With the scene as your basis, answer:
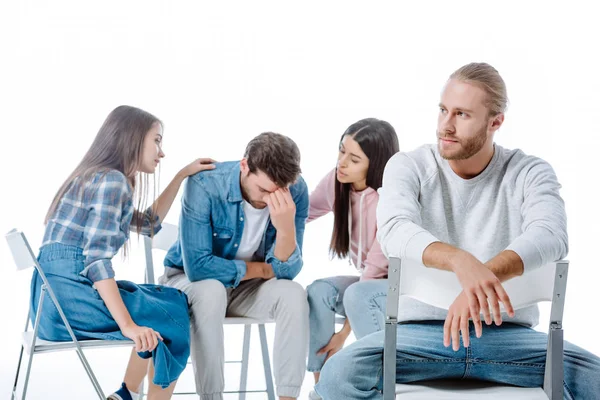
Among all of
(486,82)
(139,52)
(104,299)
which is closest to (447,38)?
(139,52)

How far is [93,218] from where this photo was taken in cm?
260

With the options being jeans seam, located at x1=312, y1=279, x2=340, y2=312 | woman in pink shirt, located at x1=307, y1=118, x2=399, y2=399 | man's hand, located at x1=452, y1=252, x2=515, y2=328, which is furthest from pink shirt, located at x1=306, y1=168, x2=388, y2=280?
man's hand, located at x1=452, y1=252, x2=515, y2=328

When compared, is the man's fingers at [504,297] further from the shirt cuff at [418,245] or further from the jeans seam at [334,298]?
the jeans seam at [334,298]

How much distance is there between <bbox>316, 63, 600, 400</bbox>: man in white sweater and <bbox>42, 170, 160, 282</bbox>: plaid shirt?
3.12 ft

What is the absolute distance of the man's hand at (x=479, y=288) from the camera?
1.71m

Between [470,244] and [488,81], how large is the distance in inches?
17.9

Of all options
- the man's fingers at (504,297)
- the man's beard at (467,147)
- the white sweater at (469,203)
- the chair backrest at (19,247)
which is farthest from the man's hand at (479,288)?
the chair backrest at (19,247)

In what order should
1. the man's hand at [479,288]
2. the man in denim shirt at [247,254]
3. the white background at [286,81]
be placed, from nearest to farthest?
1. the man's hand at [479,288]
2. the man in denim shirt at [247,254]
3. the white background at [286,81]

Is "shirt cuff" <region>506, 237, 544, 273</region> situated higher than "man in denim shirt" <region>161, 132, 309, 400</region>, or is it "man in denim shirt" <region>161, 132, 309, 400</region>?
"shirt cuff" <region>506, 237, 544, 273</region>

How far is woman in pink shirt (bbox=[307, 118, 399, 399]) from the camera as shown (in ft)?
9.57

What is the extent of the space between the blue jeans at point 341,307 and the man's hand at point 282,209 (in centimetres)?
26

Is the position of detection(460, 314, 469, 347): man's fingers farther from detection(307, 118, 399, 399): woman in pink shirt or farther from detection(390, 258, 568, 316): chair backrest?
detection(307, 118, 399, 399): woman in pink shirt

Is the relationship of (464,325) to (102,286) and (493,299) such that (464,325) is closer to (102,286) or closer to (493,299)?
(493,299)

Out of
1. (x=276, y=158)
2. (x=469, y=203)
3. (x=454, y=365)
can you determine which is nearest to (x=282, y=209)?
(x=276, y=158)
